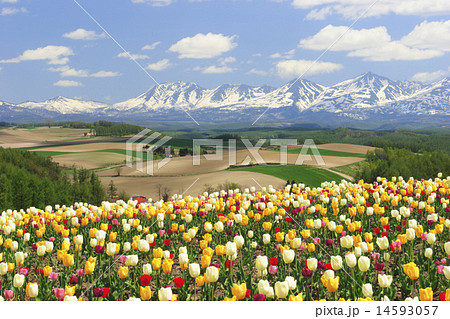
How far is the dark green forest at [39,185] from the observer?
5866 cm

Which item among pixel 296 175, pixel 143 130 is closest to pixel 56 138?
pixel 143 130

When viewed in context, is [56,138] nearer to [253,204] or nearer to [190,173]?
[190,173]

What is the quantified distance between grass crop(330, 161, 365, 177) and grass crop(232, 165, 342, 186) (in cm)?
638

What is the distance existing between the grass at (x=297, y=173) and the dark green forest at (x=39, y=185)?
27735 mm

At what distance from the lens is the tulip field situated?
20.2 feet

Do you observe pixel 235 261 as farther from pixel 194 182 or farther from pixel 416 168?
pixel 416 168

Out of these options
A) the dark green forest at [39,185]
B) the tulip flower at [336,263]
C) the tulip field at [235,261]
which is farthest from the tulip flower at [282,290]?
the dark green forest at [39,185]

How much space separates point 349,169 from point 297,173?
1115 inches

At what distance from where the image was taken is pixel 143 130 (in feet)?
384

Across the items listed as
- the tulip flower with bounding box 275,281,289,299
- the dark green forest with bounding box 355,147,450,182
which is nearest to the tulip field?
the tulip flower with bounding box 275,281,289,299

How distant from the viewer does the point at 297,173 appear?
7562 centimetres

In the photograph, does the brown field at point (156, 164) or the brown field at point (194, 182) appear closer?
the brown field at point (194, 182)

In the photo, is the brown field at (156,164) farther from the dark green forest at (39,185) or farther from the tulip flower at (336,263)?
the tulip flower at (336,263)

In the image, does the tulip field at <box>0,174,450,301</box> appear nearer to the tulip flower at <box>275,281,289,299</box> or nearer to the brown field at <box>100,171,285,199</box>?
the tulip flower at <box>275,281,289,299</box>
